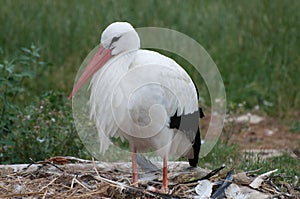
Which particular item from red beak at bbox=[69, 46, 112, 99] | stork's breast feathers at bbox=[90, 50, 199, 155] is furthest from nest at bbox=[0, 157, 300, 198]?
red beak at bbox=[69, 46, 112, 99]

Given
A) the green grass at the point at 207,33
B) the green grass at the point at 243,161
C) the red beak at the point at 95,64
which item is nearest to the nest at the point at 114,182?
the red beak at the point at 95,64

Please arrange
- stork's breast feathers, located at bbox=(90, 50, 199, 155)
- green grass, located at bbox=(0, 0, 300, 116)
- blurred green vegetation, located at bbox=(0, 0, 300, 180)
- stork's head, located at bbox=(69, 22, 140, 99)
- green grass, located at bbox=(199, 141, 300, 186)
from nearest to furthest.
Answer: stork's breast feathers, located at bbox=(90, 50, 199, 155)
stork's head, located at bbox=(69, 22, 140, 99)
green grass, located at bbox=(199, 141, 300, 186)
blurred green vegetation, located at bbox=(0, 0, 300, 180)
green grass, located at bbox=(0, 0, 300, 116)

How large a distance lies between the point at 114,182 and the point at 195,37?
575cm

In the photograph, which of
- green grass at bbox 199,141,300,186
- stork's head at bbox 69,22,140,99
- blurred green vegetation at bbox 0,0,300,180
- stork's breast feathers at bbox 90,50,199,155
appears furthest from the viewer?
blurred green vegetation at bbox 0,0,300,180

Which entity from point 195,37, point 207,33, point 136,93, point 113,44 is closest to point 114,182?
point 136,93

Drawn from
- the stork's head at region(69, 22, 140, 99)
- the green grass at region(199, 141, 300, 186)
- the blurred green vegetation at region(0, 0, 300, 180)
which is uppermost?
the blurred green vegetation at region(0, 0, 300, 180)

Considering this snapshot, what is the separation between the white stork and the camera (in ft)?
16.3

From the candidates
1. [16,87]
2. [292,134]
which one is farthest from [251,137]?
[16,87]

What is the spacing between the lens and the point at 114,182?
5.00 metres

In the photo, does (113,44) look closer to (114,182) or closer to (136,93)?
(136,93)

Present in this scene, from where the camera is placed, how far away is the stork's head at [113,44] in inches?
199

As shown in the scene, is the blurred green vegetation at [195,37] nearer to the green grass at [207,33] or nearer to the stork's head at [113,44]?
the green grass at [207,33]

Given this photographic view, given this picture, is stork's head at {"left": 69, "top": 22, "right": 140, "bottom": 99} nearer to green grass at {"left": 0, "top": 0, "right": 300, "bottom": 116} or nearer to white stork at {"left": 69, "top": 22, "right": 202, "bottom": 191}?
white stork at {"left": 69, "top": 22, "right": 202, "bottom": 191}

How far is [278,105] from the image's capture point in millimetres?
9656
